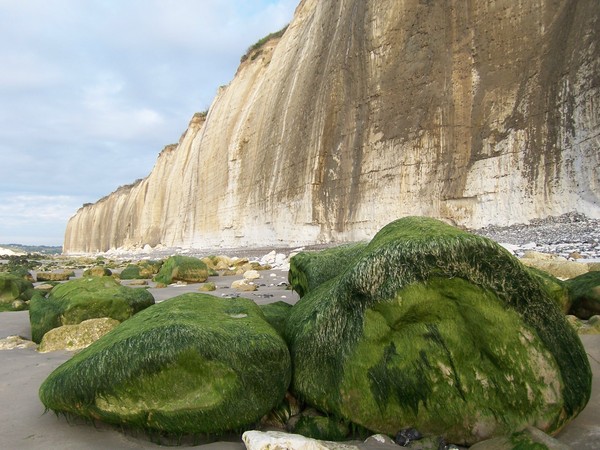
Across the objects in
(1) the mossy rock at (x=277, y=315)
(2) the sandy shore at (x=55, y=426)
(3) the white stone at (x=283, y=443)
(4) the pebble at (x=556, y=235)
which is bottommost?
(2) the sandy shore at (x=55, y=426)

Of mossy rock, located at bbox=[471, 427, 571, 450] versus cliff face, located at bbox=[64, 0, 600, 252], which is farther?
cliff face, located at bbox=[64, 0, 600, 252]

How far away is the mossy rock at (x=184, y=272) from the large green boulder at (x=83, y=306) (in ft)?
16.7

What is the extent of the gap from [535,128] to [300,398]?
1272cm

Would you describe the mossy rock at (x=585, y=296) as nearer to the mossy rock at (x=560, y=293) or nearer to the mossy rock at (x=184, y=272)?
the mossy rock at (x=560, y=293)

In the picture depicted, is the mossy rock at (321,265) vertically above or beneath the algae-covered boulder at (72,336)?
above

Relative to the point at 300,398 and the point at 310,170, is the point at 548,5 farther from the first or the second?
the point at 300,398

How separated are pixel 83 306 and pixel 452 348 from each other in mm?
4179

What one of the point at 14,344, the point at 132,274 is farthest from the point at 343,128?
the point at 14,344

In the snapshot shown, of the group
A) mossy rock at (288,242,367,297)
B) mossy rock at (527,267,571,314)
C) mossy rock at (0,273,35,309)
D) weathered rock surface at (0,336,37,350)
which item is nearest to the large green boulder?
weathered rock surface at (0,336,37,350)

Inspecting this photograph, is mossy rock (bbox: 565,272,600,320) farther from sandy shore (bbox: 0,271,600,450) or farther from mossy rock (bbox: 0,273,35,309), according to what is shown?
mossy rock (bbox: 0,273,35,309)

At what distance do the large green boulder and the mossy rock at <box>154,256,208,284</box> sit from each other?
508cm

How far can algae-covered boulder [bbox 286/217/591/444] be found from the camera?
2467 mm

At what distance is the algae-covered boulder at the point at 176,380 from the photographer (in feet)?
8.18

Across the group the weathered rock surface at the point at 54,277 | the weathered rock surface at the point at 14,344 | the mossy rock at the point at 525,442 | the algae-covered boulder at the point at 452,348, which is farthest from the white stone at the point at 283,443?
the weathered rock surface at the point at 54,277
